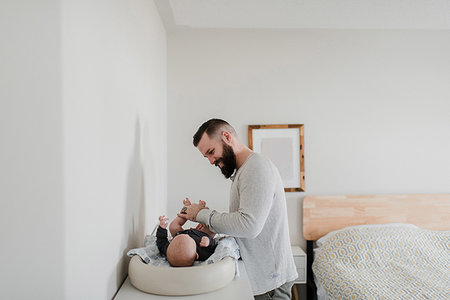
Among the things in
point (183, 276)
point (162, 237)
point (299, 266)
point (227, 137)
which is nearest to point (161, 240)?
point (162, 237)

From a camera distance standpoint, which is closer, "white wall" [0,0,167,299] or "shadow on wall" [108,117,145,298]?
"white wall" [0,0,167,299]

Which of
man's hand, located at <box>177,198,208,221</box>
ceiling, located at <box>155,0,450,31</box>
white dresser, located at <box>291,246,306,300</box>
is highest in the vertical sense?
ceiling, located at <box>155,0,450,31</box>

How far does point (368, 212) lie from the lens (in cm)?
320

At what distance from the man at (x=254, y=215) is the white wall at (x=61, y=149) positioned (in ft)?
1.38

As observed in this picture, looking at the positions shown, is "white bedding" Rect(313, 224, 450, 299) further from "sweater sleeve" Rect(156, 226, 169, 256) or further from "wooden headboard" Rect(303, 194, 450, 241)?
"sweater sleeve" Rect(156, 226, 169, 256)

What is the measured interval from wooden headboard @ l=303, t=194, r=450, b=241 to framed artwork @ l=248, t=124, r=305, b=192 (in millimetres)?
201

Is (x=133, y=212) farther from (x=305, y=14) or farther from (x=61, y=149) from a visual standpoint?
(x=305, y=14)

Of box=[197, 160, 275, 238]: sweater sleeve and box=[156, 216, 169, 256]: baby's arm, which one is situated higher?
box=[197, 160, 275, 238]: sweater sleeve

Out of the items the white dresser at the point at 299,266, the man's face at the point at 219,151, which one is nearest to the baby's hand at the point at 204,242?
the man's face at the point at 219,151

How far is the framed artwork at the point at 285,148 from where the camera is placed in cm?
321

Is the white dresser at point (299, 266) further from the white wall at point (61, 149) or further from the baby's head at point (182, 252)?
the white wall at point (61, 149)

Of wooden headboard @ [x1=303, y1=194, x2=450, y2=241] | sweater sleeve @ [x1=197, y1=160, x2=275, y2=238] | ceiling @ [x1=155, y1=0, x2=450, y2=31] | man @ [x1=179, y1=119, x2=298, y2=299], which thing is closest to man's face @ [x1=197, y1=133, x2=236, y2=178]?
man @ [x1=179, y1=119, x2=298, y2=299]

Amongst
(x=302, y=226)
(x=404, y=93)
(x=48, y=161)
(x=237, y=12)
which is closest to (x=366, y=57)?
(x=404, y=93)

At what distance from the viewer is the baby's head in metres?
1.41
